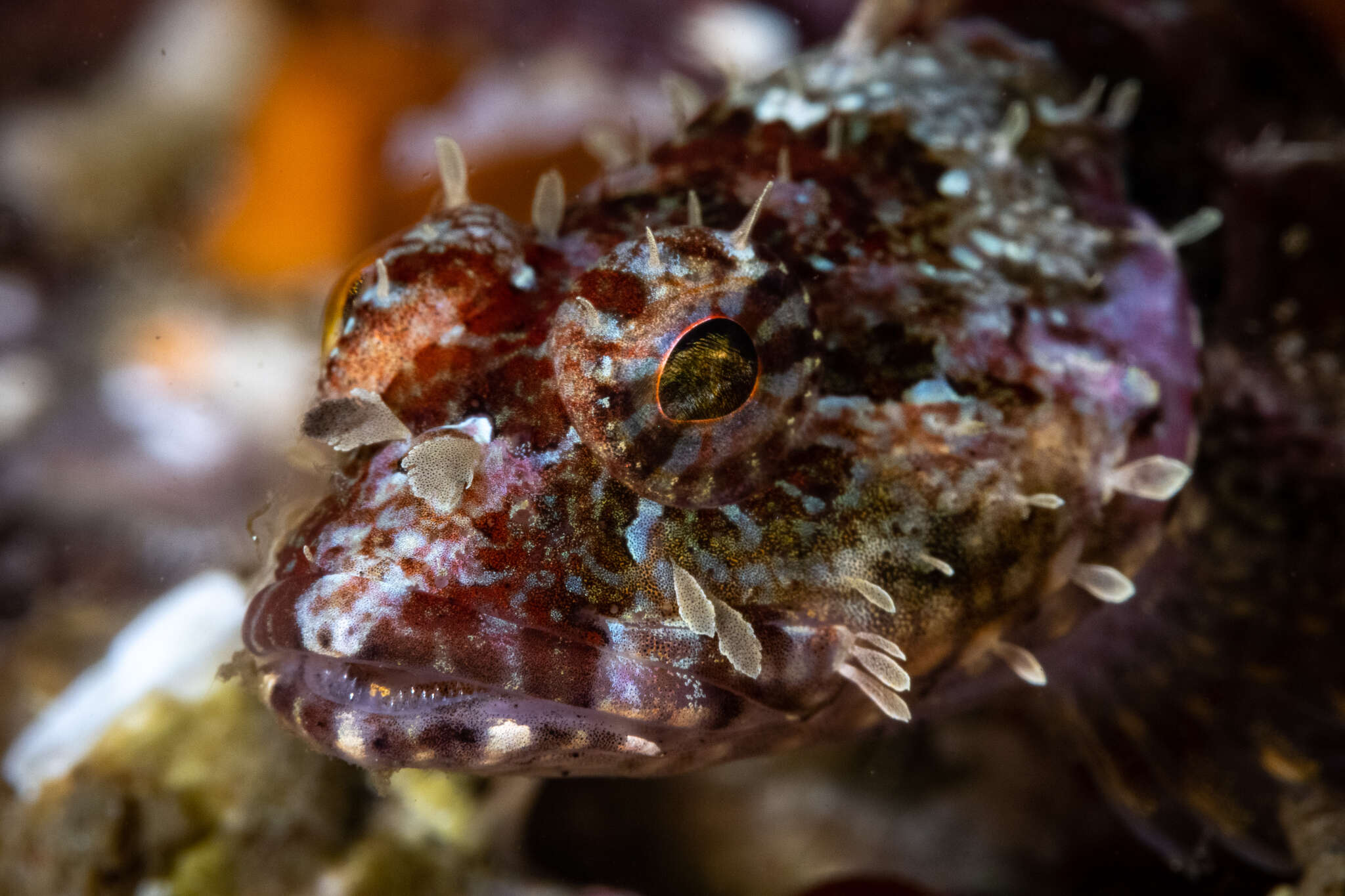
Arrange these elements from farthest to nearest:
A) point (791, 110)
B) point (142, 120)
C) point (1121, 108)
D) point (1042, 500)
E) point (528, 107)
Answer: point (142, 120), point (528, 107), point (1121, 108), point (791, 110), point (1042, 500)

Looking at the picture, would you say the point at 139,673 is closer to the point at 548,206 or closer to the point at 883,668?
the point at 548,206

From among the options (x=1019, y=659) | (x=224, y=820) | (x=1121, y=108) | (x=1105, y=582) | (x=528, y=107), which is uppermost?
(x=1121, y=108)

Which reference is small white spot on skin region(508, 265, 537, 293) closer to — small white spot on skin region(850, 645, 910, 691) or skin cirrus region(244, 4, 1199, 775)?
skin cirrus region(244, 4, 1199, 775)

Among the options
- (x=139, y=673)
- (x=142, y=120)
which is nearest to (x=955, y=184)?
(x=139, y=673)

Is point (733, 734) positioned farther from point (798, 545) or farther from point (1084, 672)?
point (1084, 672)

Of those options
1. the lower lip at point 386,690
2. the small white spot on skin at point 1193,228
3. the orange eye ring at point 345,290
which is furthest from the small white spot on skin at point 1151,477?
the orange eye ring at point 345,290

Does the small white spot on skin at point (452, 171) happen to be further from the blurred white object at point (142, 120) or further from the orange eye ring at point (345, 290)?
the blurred white object at point (142, 120)
